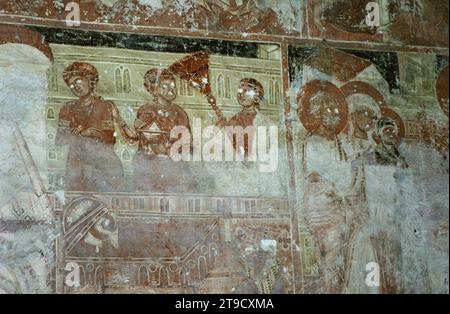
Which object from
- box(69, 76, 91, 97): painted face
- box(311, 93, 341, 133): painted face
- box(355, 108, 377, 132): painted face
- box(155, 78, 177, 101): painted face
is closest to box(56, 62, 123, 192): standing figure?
box(69, 76, 91, 97): painted face

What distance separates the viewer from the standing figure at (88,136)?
7145mm

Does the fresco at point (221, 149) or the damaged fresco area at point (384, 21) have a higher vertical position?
the damaged fresco area at point (384, 21)

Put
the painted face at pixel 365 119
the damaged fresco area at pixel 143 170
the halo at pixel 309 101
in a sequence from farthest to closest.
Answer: the painted face at pixel 365 119
the halo at pixel 309 101
the damaged fresco area at pixel 143 170

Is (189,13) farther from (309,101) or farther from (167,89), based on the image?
(309,101)

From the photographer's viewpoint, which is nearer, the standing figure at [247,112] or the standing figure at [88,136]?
the standing figure at [88,136]

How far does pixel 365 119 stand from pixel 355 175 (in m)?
0.60

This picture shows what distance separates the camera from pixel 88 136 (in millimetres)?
7246

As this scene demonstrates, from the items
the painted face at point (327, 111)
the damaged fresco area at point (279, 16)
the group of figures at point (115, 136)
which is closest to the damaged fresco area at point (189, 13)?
the damaged fresco area at point (279, 16)

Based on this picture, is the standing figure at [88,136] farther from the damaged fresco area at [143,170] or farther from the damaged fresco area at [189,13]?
the damaged fresco area at [189,13]

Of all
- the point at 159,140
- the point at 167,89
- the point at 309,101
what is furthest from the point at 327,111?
the point at 159,140

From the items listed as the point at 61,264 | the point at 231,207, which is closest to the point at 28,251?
the point at 61,264

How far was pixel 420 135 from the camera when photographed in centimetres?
812

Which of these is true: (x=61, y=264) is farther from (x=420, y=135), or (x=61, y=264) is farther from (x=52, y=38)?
(x=420, y=135)

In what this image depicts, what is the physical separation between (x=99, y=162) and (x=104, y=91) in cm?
67
